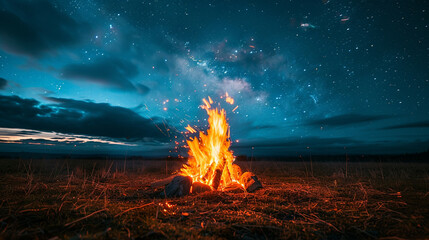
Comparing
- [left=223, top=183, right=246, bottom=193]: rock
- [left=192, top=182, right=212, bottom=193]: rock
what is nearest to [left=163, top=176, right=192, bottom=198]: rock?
[left=192, top=182, right=212, bottom=193]: rock

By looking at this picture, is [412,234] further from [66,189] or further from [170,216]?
[66,189]

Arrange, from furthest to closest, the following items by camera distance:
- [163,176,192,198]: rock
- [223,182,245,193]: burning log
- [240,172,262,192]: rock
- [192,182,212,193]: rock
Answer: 1. [223,182,245,193]: burning log
2. [240,172,262,192]: rock
3. [192,182,212,193]: rock
4. [163,176,192,198]: rock

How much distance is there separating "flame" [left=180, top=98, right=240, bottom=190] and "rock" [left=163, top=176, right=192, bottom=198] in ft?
4.19

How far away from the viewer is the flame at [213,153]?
7.90m

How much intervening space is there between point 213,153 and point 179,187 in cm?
224

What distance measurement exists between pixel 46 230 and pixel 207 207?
2.84m

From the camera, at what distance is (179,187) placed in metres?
6.14

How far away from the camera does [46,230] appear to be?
2826mm

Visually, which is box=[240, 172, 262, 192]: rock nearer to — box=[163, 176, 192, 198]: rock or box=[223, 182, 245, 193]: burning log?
box=[223, 182, 245, 193]: burning log

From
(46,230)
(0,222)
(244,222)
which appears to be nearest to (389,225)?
(244,222)

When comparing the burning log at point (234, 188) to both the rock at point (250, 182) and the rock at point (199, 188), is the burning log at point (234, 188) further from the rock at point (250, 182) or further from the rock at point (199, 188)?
the rock at point (199, 188)

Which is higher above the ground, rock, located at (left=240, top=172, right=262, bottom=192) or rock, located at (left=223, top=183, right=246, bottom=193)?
rock, located at (left=240, top=172, right=262, bottom=192)

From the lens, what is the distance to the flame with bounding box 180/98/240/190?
7.90m

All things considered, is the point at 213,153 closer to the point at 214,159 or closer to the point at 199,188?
the point at 214,159
